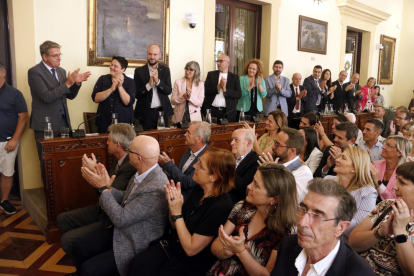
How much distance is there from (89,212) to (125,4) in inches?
141

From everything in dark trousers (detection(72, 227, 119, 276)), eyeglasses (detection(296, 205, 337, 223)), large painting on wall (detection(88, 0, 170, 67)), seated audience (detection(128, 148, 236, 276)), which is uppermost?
large painting on wall (detection(88, 0, 170, 67))

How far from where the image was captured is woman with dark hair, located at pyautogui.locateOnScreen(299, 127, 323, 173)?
3.74 m

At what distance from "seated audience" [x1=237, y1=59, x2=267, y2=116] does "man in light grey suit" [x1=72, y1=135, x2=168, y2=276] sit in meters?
3.72

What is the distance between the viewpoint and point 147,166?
242 cm

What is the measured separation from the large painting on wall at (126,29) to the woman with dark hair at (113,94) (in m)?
0.99

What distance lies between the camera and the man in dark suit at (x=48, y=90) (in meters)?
3.93

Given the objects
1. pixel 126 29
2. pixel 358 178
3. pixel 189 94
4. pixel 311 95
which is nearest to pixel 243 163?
pixel 358 178

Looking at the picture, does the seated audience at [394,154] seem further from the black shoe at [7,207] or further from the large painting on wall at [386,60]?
the large painting on wall at [386,60]

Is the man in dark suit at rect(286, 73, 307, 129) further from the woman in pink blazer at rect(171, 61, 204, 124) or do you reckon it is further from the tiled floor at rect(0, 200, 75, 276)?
the tiled floor at rect(0, 200, 75, 276)

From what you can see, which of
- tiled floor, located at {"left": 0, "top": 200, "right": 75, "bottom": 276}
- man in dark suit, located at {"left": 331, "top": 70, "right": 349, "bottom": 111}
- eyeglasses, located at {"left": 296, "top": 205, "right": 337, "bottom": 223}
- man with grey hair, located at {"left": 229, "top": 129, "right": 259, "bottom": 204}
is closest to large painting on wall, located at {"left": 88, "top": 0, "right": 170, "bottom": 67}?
tiled floor, located at {"left": 0, "top": 200, "right": 75, "bottom": 276}

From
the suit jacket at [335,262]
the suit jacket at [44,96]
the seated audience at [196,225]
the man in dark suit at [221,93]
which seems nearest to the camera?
the suit jacket at [335,262]

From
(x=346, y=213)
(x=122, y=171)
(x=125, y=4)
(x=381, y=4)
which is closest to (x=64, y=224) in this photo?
(x=122, y=171)

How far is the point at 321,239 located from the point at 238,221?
2.04 feet

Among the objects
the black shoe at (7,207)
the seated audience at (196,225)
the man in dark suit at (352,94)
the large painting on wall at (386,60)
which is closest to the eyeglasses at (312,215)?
the seated audience at (196,225)
